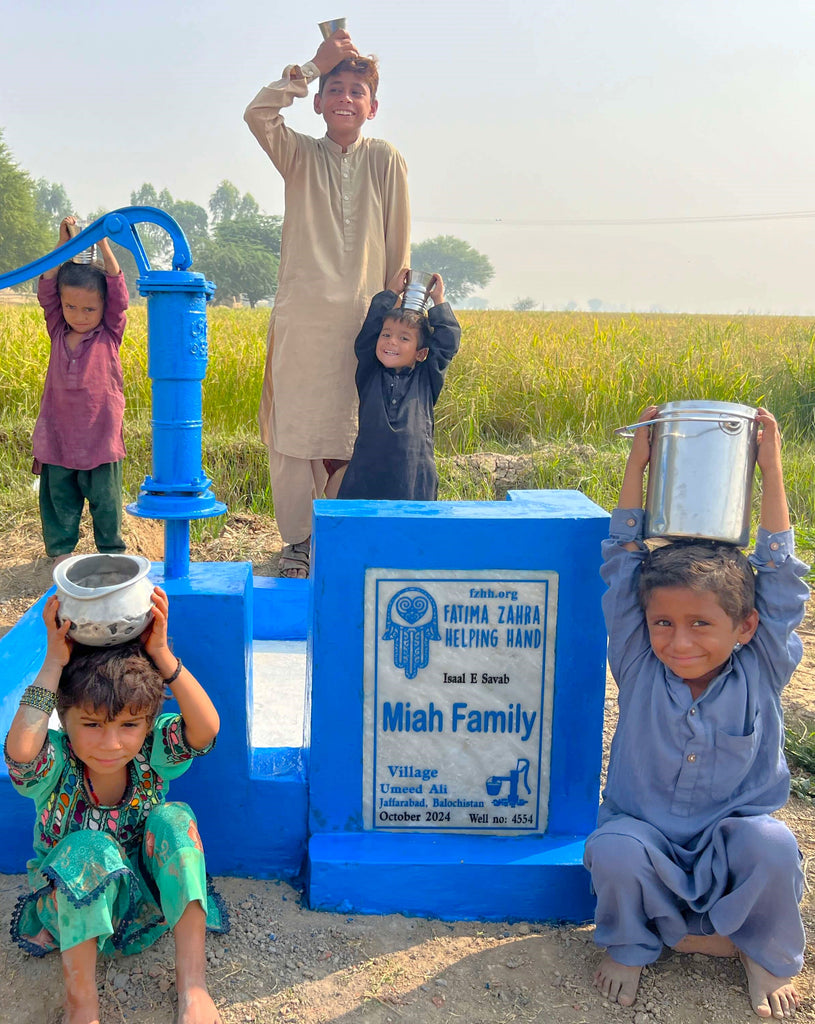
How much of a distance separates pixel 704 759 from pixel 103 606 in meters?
1.33

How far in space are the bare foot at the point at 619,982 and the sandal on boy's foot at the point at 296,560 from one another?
2.60 meters

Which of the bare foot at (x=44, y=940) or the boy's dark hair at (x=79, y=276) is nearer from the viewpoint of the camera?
the bare foot at (x=44, y=940)

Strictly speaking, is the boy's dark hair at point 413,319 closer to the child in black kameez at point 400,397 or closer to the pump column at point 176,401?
the child in black kameez at point 400,397

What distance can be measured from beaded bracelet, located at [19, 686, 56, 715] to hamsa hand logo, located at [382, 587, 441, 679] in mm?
771

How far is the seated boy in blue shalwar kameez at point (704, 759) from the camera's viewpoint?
2.00m

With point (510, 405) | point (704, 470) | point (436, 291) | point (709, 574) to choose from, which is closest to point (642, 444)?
point (704, 470)

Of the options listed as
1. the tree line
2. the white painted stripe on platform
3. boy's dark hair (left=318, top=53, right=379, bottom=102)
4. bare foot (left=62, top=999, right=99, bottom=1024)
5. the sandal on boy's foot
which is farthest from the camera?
the tree line

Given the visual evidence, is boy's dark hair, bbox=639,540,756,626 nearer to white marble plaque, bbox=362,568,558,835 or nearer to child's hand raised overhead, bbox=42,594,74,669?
white marble plaque, bbox=362,568,558,835

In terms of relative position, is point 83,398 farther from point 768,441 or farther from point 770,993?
point 770,993

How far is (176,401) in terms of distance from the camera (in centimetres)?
232

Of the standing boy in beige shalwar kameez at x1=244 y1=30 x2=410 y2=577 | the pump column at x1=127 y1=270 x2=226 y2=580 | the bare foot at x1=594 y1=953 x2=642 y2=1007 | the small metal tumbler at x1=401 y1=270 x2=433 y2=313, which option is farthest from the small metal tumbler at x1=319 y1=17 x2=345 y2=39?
the bare foot at x1=594 y1=953 x2=642 y2=1007

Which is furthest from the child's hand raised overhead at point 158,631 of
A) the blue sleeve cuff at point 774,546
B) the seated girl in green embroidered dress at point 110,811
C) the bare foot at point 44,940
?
the blue sleeve cuff at point 774,546

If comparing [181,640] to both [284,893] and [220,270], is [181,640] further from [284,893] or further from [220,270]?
[220,270]

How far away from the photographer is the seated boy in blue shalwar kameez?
2002 mm
